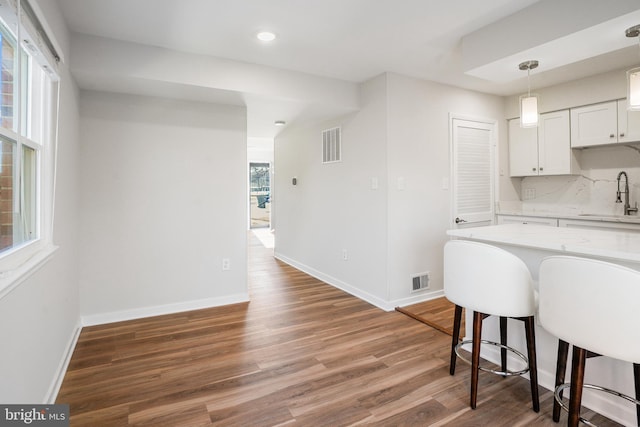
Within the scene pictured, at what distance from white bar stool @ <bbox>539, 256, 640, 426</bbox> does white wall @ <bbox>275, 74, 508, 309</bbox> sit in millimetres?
2014

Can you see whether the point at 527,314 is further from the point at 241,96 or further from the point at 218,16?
the point at 241,96

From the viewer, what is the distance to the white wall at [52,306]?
142 centimetres

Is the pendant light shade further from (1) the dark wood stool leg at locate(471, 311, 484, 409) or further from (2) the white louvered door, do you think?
(1) the dark wood stool leg at locate(471, 311, 484, 409)

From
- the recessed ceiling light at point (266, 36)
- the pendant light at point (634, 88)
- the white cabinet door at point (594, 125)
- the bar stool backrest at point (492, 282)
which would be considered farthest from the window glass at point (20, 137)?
the white cabinet door at point (594, 125)

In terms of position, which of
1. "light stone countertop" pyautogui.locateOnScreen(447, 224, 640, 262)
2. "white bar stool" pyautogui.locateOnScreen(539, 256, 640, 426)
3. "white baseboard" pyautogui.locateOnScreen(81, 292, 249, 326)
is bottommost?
"white baseboard" pyautogui.locateOnScreen(81, 292, 249, 326)

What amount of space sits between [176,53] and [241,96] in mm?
666

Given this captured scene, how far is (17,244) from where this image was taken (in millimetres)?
1692

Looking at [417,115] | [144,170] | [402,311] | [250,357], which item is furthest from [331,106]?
[250,357]

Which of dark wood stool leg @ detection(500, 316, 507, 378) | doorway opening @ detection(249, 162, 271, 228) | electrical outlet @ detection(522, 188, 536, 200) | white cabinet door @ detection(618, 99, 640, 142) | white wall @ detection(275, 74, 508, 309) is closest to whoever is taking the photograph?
dark wood stool leg @ detection(500, 316, 507, 378)

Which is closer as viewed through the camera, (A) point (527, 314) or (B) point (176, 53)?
(A) point (527, 314)

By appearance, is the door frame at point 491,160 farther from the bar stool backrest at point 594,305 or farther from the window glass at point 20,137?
the window glass at point 20,137

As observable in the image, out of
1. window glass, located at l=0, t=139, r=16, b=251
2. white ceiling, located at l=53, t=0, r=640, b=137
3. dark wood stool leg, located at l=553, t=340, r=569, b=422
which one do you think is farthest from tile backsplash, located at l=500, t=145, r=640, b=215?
window glass, located at l=0, t=139, r=16, b=251

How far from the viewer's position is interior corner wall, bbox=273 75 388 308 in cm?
372

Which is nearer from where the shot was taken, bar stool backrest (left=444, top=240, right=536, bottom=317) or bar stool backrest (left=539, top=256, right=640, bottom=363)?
bar stool backrest (left=539, top=256, right=640, bottom=363)
